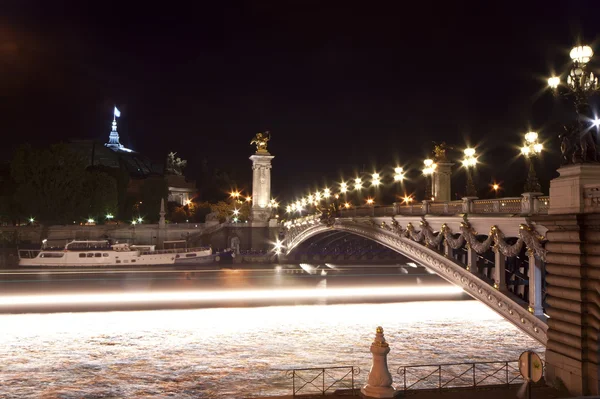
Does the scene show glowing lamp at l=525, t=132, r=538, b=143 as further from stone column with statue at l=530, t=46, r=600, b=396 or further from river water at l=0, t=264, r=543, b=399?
river water at l=0, t=264, r=543, b=399

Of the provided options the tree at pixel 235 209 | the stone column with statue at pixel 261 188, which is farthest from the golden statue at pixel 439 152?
the tree at pixel 235 209

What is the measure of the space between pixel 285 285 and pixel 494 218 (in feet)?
93.4

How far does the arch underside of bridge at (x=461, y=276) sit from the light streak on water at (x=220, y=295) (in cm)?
518

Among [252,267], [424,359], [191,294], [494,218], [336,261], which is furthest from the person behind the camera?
[336,261]

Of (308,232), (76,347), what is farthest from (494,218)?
(308,232)

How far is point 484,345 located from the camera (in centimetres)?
2570

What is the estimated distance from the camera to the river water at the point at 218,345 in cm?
1967

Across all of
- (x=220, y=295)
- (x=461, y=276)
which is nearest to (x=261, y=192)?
(x=220, y=295)

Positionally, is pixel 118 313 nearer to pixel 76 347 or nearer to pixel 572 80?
pixel 76 347

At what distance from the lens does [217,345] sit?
25812 mm

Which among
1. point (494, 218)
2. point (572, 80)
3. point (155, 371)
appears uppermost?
point (572, 80)

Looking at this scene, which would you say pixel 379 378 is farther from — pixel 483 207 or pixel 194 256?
pixel 194 256

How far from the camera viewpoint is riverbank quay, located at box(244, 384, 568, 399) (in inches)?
593

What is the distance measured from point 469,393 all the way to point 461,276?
353 inches
